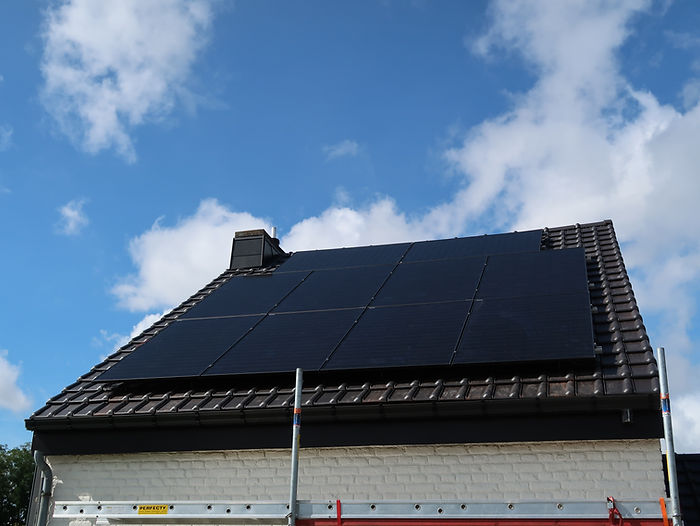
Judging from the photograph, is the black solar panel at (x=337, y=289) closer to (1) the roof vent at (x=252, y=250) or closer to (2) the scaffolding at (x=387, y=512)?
(1) the roof vent at (x=252, y=250)

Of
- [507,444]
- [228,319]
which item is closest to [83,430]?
[228,319]

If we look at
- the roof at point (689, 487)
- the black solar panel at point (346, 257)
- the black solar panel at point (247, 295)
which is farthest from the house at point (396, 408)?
the roof at point (689, 487)

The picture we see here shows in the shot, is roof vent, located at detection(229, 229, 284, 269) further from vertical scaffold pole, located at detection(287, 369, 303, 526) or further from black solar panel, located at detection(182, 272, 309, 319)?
vertical scaffold pole, located at detection(287, 369, 303, 526)

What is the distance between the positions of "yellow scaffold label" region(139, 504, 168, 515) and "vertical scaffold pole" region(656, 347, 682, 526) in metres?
4.79

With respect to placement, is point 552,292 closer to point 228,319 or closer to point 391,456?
point 391,456

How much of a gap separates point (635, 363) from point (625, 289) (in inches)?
94.3

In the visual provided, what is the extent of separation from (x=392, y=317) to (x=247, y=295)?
10.3ft

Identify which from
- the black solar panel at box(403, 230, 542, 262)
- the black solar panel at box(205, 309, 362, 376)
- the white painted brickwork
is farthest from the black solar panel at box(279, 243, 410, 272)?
the white painted brickwork

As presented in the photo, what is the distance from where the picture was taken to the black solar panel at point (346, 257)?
476 inches

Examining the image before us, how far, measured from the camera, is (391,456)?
24.7ft

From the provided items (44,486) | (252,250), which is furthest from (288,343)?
(252,250)

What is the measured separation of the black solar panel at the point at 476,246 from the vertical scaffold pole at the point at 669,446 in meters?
5.14

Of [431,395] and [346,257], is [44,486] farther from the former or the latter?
[346,257]

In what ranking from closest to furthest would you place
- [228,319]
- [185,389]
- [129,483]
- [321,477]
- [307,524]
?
1. [307,524]
2. [321,477]
3. [129,483]
4. [185,389]
5. [228,319]
